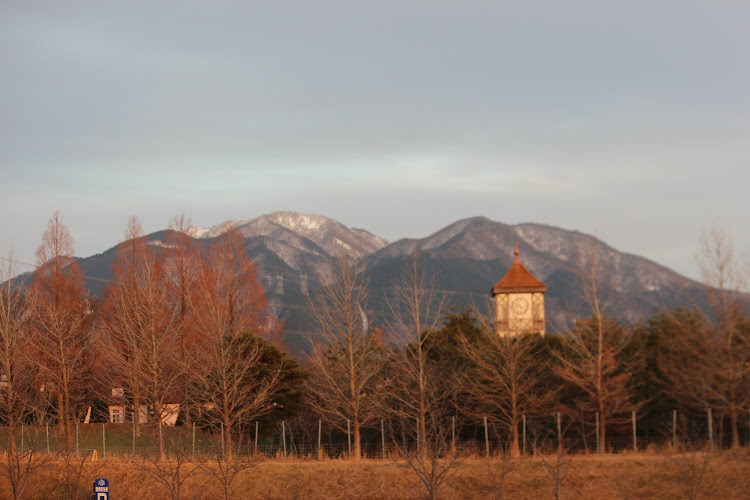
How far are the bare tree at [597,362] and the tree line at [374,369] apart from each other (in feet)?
Result: 0.27

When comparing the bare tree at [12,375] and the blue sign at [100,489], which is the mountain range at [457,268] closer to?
the bare tree at [12,375]

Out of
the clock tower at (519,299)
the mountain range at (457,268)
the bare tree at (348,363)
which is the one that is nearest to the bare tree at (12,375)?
the bare tree at (348,363)

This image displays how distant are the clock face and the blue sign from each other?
3972 centimetres

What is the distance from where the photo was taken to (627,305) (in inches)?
2872

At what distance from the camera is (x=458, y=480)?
86.0 ft

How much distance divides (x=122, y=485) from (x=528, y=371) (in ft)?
53.0

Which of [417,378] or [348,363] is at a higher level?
[348,363]

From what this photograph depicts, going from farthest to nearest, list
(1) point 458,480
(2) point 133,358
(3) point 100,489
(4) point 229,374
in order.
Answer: (2) point 133,358, (4) point 229,374, (1) point 458,480, (3) point 100,489

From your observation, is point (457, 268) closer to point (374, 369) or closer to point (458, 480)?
point (374, 369)

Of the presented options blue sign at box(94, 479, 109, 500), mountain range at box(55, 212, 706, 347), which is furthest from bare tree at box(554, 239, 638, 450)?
mountain range at box(55, 212, 706, 347)

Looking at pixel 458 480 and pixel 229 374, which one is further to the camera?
pixel 229 374

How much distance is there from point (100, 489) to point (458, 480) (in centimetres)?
1077

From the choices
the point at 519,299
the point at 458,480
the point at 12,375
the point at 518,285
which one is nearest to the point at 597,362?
the point at 458,480

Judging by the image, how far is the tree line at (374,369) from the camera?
29438mm
